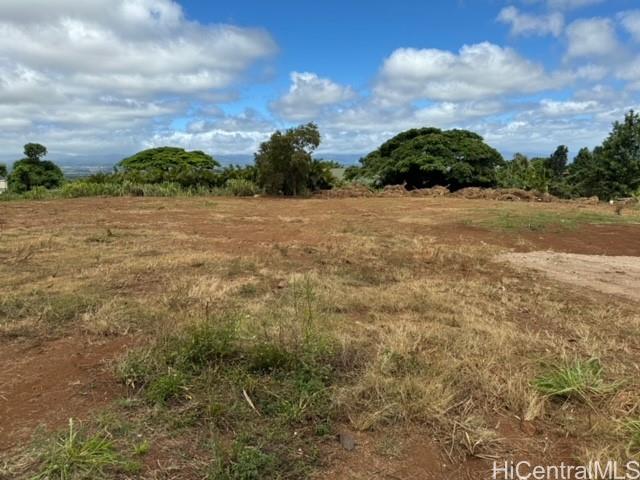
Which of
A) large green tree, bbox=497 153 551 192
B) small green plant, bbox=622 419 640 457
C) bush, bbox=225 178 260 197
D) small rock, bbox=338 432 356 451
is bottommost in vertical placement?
small rock, bbox=338 432 356 451

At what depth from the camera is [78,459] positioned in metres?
1.98

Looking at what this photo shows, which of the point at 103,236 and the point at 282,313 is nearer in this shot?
the point at 282,313

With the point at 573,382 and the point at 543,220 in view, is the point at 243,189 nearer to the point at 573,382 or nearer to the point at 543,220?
the point at 543,220

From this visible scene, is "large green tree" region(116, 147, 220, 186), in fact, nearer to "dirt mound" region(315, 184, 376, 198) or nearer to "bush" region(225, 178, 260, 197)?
"bush" region(225, 178, 260, 197)

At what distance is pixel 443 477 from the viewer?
2.07 meters

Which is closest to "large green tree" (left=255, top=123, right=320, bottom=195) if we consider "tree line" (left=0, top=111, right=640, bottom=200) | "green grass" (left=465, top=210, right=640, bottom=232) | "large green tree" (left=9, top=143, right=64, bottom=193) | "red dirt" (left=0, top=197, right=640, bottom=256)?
"tree line" (left=0, top=111, right=640, bottom=200)

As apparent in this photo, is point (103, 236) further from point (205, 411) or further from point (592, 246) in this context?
point (592, 246)

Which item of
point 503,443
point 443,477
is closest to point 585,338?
point 503,443

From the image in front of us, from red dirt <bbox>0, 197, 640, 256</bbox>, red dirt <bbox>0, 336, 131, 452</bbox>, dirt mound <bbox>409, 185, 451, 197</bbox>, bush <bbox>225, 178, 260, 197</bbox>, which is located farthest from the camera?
dirt mound <bbox>409, 185, 451, 197</bbox>

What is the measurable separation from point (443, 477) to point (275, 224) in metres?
8.46

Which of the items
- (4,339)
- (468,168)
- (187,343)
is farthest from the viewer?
(468,168)

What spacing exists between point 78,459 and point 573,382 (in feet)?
8.62

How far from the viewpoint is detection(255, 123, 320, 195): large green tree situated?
16.1 metres

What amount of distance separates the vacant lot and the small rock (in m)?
0.01
